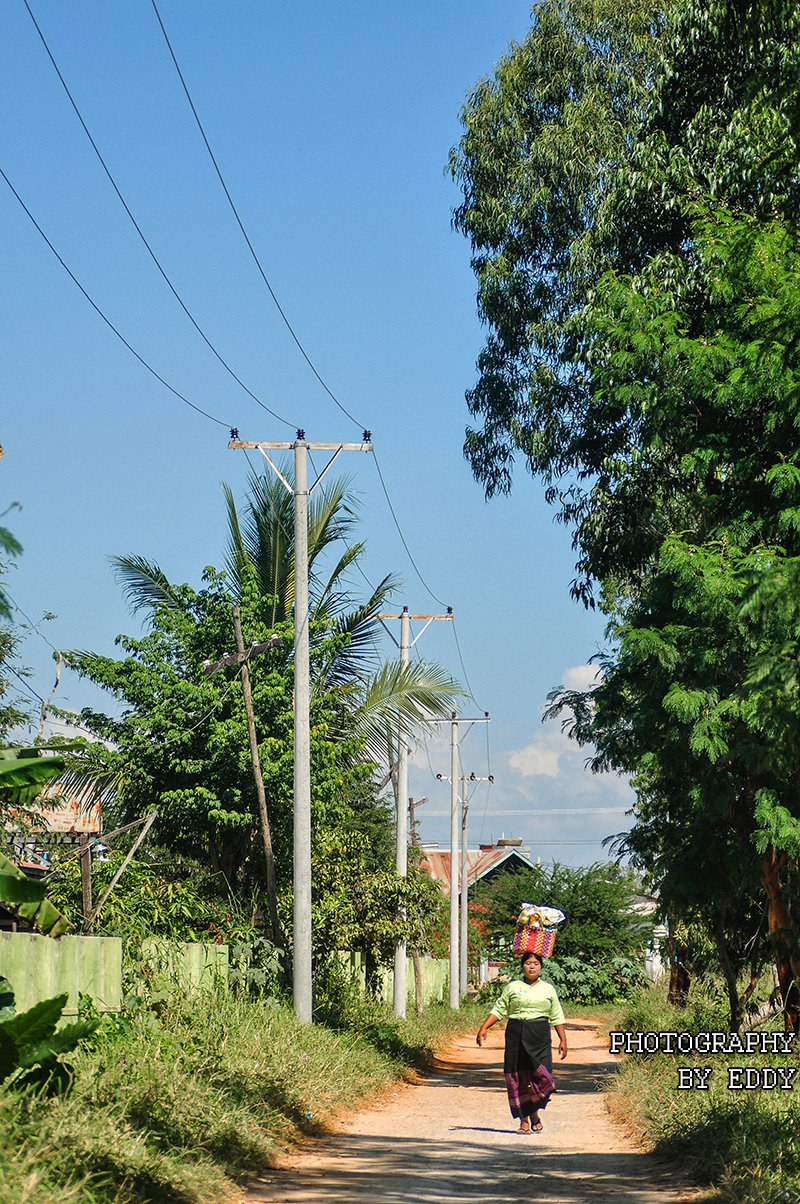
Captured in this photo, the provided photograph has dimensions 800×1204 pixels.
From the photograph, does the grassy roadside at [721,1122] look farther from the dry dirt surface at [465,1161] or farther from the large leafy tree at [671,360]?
the large leafy tree at [671,360]

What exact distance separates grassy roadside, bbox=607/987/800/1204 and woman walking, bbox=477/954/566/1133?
0.97 meters

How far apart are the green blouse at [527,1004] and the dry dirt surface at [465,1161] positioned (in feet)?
3.40

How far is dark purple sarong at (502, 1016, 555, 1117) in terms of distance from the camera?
10.8 metres

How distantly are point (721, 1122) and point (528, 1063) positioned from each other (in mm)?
2020

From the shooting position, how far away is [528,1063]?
10812mm

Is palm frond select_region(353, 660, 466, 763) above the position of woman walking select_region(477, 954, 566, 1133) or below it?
above

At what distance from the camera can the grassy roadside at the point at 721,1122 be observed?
753cm

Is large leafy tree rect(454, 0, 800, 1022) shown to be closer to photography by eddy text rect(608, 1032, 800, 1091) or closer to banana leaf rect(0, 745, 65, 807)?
photography by eddy text rect(608, 1032, 800, 1091)

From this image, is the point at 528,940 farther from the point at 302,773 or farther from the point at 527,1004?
the point at 302,773

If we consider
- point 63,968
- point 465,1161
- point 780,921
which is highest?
point 780,921

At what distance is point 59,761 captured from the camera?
7.76m

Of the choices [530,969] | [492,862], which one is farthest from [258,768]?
[492,862]

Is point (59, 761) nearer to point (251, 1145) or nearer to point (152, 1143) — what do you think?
point (152, 1143)

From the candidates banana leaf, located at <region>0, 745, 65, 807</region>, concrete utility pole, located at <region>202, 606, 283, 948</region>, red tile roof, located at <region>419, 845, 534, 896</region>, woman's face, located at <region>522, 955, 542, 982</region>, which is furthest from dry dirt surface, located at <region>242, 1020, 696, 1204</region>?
red tile roof, located at <region>419, 845, 534, 896</region>
